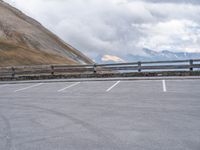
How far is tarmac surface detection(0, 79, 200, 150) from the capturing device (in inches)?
292

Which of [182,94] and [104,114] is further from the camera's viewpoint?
[182,94]

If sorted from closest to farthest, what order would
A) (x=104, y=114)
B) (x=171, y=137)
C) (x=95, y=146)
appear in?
(x=95, y=146) → (x=171, y=137) → (x=104, y=114)

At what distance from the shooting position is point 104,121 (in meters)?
9.69

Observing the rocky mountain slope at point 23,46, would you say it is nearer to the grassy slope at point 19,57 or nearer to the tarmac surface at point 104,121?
the grassy slope at point 19,57

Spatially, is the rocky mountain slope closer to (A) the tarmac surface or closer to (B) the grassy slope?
(B) the grassy slope

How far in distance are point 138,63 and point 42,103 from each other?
12239 millimetres

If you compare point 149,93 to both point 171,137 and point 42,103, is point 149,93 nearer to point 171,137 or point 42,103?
point 42,103

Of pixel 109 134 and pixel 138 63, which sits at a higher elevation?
pixel 138 63

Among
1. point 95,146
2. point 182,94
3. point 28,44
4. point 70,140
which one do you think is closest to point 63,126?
point 70,140

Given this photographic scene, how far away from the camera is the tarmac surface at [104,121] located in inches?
292

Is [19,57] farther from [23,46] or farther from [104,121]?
[104,121]

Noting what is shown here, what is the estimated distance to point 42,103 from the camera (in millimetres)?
13945

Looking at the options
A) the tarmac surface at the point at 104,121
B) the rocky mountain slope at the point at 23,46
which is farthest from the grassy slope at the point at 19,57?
the tarmac surface at the point at 104,121

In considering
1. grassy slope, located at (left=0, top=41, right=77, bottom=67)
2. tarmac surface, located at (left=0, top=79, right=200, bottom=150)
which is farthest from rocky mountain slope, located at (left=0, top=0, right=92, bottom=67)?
tarmac surface, located at (left=0, top=79, right=200, bottom=150)
